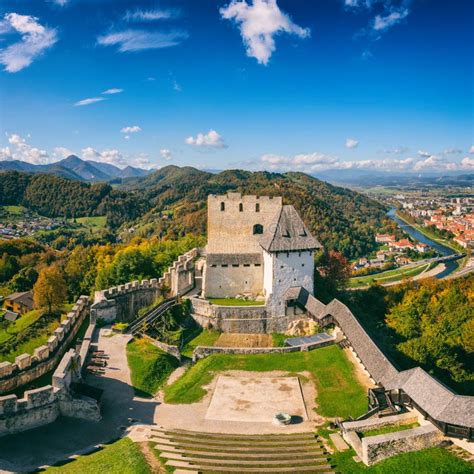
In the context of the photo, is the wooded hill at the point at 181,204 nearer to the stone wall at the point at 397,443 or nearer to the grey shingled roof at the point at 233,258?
the grey shingled roof at the point at 233,258

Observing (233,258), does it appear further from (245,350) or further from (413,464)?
(413,464)

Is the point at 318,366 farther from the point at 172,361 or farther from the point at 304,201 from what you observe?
the point at 304,201

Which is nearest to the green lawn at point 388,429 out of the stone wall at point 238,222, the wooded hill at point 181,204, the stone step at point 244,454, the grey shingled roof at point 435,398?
the grey shingled roof at point 435,398

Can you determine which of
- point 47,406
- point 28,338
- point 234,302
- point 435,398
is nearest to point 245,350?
point 234,302

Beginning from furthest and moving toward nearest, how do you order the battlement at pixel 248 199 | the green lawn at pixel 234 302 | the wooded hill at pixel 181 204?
1. the wooded hill at pixel 181 204
2. the battlement at pixel 248 199
3. the green lawn at pixel 234 302

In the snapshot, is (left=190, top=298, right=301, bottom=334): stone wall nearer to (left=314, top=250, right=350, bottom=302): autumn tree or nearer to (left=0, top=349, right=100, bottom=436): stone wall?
(left=314, top=250, right=350, bottom=302): autumn tree

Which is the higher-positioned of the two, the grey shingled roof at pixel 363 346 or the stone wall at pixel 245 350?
the grey shingled roof at pixel 363 346

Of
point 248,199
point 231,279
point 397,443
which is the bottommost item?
Answer: point 397,443

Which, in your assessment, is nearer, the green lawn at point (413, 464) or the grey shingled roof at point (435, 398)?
the green lawn at point (413, 464)
